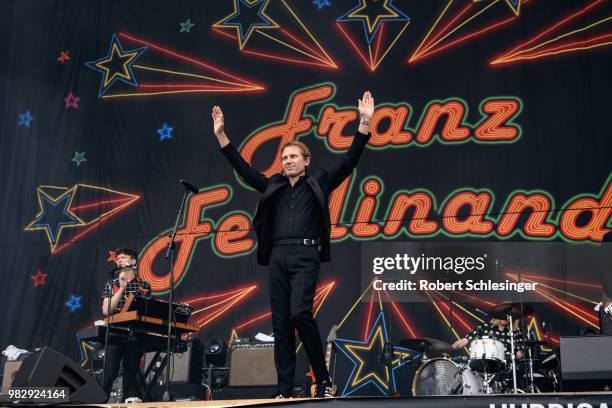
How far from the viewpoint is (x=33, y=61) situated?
11.2m

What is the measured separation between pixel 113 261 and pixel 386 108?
4.01 m

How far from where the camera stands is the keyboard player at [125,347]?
7531 mm

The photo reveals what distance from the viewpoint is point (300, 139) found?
10023 mm

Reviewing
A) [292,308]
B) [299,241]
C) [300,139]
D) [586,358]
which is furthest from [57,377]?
[300,139]

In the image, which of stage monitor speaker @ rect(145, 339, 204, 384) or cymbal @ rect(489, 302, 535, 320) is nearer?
cymbal @ rect(489, 302, 535, 320)

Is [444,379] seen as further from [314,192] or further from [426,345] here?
[314,192]

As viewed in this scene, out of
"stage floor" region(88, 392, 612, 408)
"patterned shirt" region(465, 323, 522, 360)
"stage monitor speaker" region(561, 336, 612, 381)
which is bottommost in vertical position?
"stage floor" region(88, 392, 612, 408)

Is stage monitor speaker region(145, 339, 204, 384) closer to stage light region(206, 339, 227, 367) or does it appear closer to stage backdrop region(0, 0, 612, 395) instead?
stage light region(206, 339, 227, 367)

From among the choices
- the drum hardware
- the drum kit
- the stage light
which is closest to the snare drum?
the drum kit

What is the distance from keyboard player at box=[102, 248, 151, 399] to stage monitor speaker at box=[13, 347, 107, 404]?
3077mm

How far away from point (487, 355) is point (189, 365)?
3128 millimetres

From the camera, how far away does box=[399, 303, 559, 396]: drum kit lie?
7479mm

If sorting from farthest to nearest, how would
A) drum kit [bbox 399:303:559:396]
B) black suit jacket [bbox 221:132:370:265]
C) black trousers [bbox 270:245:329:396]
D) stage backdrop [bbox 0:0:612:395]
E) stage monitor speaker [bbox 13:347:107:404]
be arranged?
1. stage backdrop [bbox 0:0:612:395]
2. drum kit [bbox 399:303:559:396]
3. black suit jacket [bbox 221:132:370:265]
4. black trousers [bbox 270:245:329:396]
5. stage monitor speaker [bbox 13:347:107:404]

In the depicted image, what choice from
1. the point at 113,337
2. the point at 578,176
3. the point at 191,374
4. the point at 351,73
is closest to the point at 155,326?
the point at 113,337
